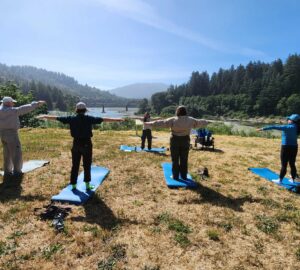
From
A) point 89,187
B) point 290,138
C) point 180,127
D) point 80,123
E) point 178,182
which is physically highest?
point 80,123

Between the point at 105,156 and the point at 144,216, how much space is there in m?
6.91

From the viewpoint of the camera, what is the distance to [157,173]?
399 inches

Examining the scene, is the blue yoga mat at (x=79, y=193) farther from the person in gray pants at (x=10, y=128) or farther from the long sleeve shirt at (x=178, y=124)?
the long sleeve shirt at (x=178, y=124)

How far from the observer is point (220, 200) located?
7566 mm

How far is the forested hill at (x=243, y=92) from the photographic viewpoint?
102625 mm

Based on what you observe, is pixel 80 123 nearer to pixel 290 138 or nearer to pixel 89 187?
pixel 89 187

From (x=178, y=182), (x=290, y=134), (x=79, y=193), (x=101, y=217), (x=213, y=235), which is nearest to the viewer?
(x=213, y=235)

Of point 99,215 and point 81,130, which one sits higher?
point 81,130

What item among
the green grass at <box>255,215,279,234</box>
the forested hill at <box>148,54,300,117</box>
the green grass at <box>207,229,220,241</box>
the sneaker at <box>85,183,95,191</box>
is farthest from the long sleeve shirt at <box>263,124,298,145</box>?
the forested hill at <box>148,54,300,117</box>

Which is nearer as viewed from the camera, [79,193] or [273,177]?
[79,193]

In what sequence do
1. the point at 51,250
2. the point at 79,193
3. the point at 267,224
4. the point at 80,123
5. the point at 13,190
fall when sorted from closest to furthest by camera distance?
the point at 51,250
the point at 267,224
the point at 80,123
the point at 79,193
the point at 13,190

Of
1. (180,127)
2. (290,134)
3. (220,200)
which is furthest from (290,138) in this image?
(180,127)

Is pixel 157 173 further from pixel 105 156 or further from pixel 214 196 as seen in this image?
pixel 105 156

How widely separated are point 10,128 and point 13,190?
2.08 meters
